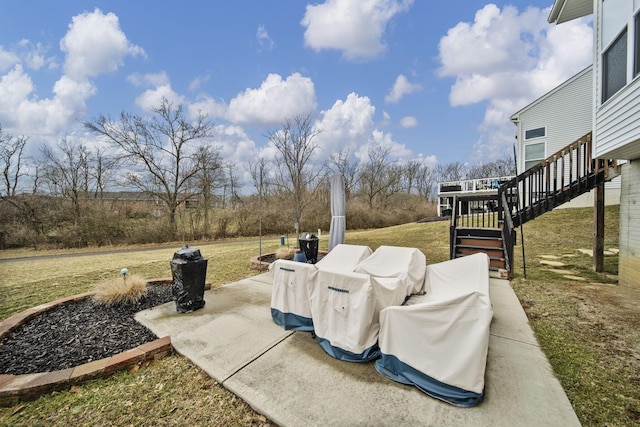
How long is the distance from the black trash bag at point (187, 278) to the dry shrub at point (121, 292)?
749mm

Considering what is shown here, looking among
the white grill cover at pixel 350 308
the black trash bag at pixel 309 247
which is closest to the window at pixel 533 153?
the black trash bag at pixel 309 247

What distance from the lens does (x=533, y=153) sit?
37.9ft

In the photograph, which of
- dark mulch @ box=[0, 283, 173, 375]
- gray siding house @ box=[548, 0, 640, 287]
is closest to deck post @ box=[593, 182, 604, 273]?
gray siding house @ box=[548, 0, 640, 287]

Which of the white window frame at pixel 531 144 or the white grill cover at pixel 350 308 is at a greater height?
the white window frame at pixel 531 144

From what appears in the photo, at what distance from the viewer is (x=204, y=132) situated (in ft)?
55.3

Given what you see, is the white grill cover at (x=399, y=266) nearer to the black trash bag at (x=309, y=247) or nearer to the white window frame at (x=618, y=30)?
the black trash bag at (x=309, y=247)

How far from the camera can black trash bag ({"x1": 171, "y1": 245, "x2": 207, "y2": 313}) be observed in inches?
140

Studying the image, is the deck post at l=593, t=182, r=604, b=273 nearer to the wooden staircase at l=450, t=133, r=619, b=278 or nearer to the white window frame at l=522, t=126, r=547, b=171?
the wooden staircase at l=450, t=133, r=619, b=278

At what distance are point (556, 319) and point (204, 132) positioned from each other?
18.5 meters

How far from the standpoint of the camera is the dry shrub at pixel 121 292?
12.2 feet

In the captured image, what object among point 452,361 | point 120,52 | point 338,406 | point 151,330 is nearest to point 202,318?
point 151,330

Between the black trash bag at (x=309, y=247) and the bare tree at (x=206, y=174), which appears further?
the bare tree at (x=206, y=174)

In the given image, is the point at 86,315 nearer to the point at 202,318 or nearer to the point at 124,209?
the point at 202,318

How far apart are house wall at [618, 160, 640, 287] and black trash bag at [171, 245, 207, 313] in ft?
24.4
